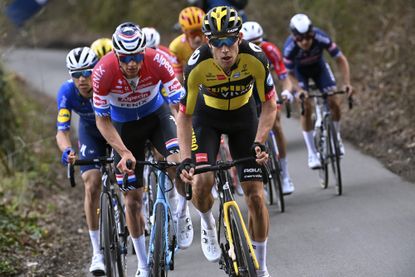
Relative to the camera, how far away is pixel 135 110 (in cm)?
838

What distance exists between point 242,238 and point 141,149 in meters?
2.23

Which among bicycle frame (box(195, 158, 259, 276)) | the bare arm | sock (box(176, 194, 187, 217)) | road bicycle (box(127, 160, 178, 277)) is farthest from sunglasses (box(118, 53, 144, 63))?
sock (box(176, 194, 187, 217))

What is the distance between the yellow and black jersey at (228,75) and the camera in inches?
281

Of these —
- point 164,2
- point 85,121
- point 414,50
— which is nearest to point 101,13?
point 164,2

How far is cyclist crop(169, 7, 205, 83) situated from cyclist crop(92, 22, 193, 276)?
2.69 metres

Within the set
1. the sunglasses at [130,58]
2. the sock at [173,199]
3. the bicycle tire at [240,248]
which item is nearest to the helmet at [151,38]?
the sock at [173,199]

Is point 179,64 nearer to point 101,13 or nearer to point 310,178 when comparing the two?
point 310,178

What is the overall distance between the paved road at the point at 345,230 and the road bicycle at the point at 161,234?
120cm

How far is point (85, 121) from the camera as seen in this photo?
9180 mm

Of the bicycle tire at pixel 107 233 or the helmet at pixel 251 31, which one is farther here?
the helmet at pixel 251 31

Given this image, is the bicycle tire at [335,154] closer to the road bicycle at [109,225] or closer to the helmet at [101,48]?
the helmet at [101,48]

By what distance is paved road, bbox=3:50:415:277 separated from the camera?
813 cm

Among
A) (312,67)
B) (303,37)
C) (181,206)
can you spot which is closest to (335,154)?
(312,67)

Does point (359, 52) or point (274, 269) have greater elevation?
point (359, 52)
